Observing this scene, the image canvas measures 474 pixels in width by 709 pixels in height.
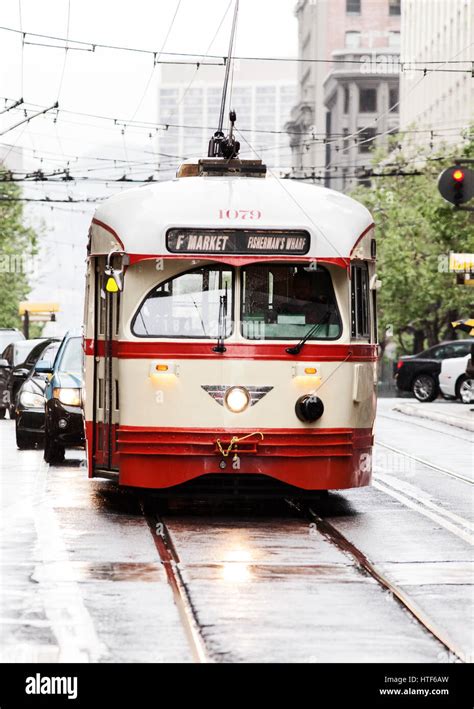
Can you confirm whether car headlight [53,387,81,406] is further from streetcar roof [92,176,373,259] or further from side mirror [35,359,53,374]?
streetcar roof [92,176,373,259]

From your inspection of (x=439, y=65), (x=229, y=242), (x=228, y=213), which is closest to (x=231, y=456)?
(x=229, y=242)

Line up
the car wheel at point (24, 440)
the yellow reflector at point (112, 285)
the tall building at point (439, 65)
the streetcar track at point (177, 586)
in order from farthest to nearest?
the tall building at point (439, 65) < the car wheel at point (24, 440) < the yellow reflector at point (112, 285) < the streetcar track at point (177, 586)

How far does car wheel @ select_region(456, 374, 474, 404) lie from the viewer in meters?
39.2

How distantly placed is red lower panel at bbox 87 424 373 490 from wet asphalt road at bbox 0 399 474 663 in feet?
1.39

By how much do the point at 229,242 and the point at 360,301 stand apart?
1301 mm

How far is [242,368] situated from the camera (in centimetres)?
1302

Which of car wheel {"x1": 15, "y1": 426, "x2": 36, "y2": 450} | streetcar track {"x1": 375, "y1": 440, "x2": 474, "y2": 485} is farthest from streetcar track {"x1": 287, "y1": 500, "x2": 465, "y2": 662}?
car wheel {"x1": 15, "y1": 426, "x2": 36, "y2": 450}

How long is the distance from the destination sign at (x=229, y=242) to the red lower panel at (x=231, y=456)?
150 cm

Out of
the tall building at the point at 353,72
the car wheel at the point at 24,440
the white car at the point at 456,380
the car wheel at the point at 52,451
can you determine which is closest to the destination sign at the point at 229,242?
the car wheel at the point at 52,451

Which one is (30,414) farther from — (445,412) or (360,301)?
(445,412)

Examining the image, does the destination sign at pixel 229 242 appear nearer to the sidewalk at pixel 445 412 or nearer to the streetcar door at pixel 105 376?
the streetcar door at pixel 105 376

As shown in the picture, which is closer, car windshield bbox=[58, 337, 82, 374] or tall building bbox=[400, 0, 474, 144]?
car windshield bbox=[58, 337, 82, 374]

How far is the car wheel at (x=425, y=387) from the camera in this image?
41375 millimetres

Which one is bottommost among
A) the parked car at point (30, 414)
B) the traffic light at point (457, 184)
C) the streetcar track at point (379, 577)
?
the streetcar track at point (379, 577)
